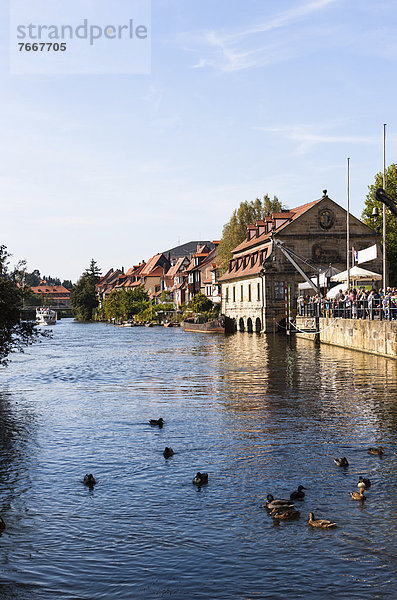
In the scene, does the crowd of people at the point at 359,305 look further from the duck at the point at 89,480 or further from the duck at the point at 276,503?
the duck at the point at 276,503

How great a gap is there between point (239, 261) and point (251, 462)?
2994 inches

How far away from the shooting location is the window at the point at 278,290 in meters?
74.4

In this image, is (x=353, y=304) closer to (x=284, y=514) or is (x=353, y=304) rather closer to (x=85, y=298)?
(x=284, y=514)

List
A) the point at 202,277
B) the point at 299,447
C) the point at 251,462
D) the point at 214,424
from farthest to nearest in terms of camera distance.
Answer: the point at 202,277
the point at 214,424
the point at 299,447
the point at 251,462

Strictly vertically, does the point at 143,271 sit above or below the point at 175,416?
above

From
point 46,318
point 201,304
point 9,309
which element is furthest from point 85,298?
point 9,309

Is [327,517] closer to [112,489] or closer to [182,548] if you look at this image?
[182,548]

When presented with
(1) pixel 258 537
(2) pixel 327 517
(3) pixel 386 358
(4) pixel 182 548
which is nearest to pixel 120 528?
(4) pixel 182 548

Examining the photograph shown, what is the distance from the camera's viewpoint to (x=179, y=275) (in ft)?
465

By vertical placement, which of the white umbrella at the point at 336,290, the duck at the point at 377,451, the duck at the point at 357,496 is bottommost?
the duck at the point at 357,496

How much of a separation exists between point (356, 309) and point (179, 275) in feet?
328

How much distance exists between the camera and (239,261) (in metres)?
89.9

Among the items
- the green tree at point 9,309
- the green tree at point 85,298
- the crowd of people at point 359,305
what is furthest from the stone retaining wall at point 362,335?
the green tree at point 85,298

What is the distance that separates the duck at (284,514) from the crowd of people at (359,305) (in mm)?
25448
